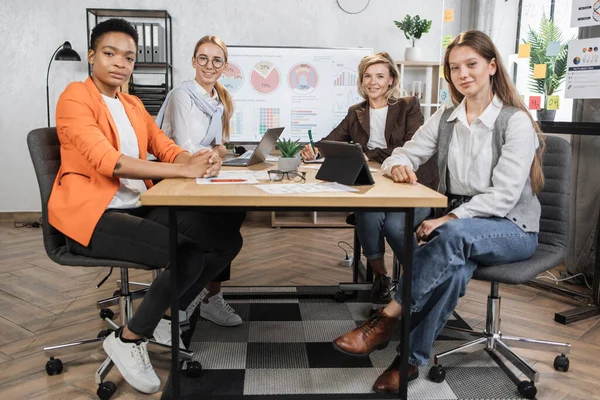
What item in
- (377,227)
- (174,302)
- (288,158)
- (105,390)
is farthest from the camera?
(377,227)

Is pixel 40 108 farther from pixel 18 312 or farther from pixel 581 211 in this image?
pixel 581 211

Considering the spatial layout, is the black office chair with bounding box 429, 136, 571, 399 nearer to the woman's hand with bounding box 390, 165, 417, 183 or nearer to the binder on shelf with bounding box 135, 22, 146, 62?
the woman's hand with bounding box 390, 165, 417, 183

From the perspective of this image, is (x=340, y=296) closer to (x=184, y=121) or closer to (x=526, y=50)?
(x=184, y=121)

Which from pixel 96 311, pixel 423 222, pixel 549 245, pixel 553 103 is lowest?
pixel 96 311

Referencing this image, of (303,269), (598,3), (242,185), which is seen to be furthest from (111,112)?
(598,3)

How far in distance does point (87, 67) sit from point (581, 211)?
3.84m

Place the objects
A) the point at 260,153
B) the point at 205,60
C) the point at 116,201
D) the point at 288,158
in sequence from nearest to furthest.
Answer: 1. the point at 116,201
2. the point at 288,158
3. the point at 260,153
4. the point at 205,60

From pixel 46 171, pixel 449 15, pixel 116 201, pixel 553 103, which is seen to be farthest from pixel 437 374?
pixel 449 15

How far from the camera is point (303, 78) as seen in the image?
4699 mm

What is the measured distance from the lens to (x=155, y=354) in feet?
6.89

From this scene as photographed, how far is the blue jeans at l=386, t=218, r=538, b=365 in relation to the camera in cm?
172

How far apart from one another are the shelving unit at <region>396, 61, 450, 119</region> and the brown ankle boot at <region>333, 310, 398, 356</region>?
3.17 meters

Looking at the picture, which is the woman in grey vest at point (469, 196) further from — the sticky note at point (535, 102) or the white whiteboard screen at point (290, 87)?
the white whiteboard screen at point (290, 87)

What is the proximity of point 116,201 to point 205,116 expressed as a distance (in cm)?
96
